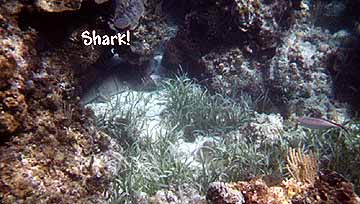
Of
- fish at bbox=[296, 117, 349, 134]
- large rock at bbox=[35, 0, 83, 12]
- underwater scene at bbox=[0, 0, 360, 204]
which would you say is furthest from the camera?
fish at bbox=[296, 117, 349, 134]

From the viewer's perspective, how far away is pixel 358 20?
8.79 meters

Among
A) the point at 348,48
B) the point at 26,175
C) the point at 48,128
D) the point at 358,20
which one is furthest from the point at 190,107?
the point at 358,20

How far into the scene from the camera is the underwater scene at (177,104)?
12.2 feet

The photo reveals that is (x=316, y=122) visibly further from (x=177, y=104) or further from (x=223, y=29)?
(x=223, y=29)

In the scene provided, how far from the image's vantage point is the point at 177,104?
6.50m

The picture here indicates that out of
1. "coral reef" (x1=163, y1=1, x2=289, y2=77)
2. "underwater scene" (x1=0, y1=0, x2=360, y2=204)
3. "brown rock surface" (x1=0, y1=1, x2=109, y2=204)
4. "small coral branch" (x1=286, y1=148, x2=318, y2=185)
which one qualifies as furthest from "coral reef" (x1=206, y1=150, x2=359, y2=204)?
"coral reef" (x1=163, y1=1, x2=289, y2=77)

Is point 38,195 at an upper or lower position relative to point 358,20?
lower

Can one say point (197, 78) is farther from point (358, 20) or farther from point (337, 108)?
point (358, 20)

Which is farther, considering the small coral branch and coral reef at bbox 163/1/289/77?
coral reef at bbox 163/1/289/77

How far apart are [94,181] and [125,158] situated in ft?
2.84

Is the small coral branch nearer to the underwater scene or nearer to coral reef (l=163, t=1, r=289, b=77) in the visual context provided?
the underwater scene

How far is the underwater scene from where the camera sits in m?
3.72

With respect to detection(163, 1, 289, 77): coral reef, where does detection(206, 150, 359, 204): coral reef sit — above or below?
below

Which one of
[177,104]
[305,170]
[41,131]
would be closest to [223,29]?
[177,104]
